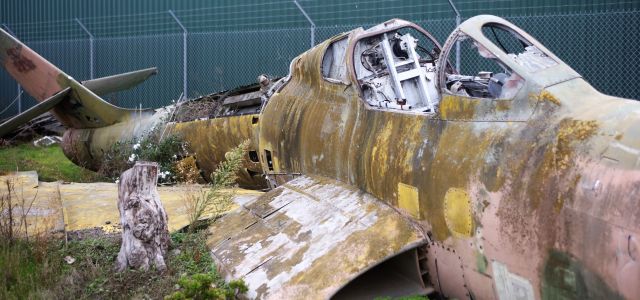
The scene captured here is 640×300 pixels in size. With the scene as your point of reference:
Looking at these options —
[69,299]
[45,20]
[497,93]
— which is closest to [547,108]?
[497,93]

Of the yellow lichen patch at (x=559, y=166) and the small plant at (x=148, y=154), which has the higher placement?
the yellow lichen patch at (x=559, y=166)

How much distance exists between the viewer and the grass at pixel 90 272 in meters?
5.95

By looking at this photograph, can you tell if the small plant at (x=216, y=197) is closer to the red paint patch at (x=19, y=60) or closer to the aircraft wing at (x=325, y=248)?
the aircraft wing at (x=325, y=248)

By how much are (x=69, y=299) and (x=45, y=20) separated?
879 inches

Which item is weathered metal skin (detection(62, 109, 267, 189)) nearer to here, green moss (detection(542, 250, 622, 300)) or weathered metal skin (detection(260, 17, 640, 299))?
weathered metal skin (detection(260, 17, 640, 299))

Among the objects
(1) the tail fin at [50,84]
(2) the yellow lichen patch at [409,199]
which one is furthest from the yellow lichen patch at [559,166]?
(1) the tail fin at [50,84]

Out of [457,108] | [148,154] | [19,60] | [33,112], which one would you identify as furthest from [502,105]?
[19,60]

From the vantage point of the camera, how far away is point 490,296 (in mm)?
4996

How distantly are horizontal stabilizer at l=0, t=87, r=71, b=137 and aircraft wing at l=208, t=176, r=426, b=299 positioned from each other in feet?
19.0

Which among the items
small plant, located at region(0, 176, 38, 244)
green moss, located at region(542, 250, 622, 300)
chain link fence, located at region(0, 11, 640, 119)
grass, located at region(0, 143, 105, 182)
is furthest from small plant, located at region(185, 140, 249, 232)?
chain link fence, located at region(0, 11, 640, 119)

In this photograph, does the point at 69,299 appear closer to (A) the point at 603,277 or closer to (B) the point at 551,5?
(A) the point at 603,277

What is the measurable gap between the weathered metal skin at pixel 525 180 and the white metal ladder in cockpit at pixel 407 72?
0.47 meters

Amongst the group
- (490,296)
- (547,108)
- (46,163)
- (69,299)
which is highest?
(547,108)

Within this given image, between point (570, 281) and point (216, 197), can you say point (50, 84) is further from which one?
point (570, 281)
